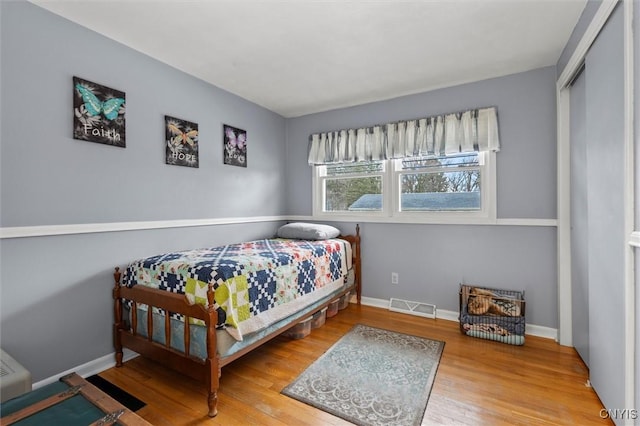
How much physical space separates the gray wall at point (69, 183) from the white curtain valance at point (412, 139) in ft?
5.27

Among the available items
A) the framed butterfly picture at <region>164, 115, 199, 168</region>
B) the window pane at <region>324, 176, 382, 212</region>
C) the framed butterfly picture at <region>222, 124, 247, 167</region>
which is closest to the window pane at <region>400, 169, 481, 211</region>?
the window pane at <region>324, 176, 382, 212</region>

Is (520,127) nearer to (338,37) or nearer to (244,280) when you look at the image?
(338,37)

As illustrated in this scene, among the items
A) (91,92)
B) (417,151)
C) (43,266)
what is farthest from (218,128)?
(417,151)

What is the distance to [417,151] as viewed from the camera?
3098mm

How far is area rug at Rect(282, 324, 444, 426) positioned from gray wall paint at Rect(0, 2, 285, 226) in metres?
1.77

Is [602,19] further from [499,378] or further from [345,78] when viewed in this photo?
[499,378]

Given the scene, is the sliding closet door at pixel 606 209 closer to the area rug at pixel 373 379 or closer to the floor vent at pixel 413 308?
the area rug at pixel 373 379

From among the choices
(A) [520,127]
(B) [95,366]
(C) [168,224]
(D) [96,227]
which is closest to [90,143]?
(D) [96,227]

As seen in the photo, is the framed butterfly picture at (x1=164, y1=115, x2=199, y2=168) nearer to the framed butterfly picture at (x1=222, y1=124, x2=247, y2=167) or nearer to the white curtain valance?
the framed butterfly picture at (x1=222, y1=124, x2=247, y2=167)

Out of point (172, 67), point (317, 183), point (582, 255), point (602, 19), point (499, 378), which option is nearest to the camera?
point (602, 19)

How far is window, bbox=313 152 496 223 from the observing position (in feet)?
9.61

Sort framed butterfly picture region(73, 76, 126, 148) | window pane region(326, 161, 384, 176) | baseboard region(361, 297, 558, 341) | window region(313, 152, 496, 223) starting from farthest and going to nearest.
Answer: window pane region(326, 161, 384, 176)
window region(313, 152, 496, 223)
baseboard region(361, 297, 558, 341)
framed butterfly picture region(73, 76, 126, 148)

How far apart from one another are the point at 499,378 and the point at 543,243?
1.34 m

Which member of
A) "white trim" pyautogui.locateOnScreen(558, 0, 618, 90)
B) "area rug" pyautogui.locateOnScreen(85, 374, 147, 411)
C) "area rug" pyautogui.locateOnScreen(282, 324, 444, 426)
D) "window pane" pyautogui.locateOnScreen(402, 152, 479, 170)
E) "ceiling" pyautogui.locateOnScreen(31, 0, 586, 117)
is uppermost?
"ceiling" pyautogui.locateOnScreen(31, 0, 586, 117)
